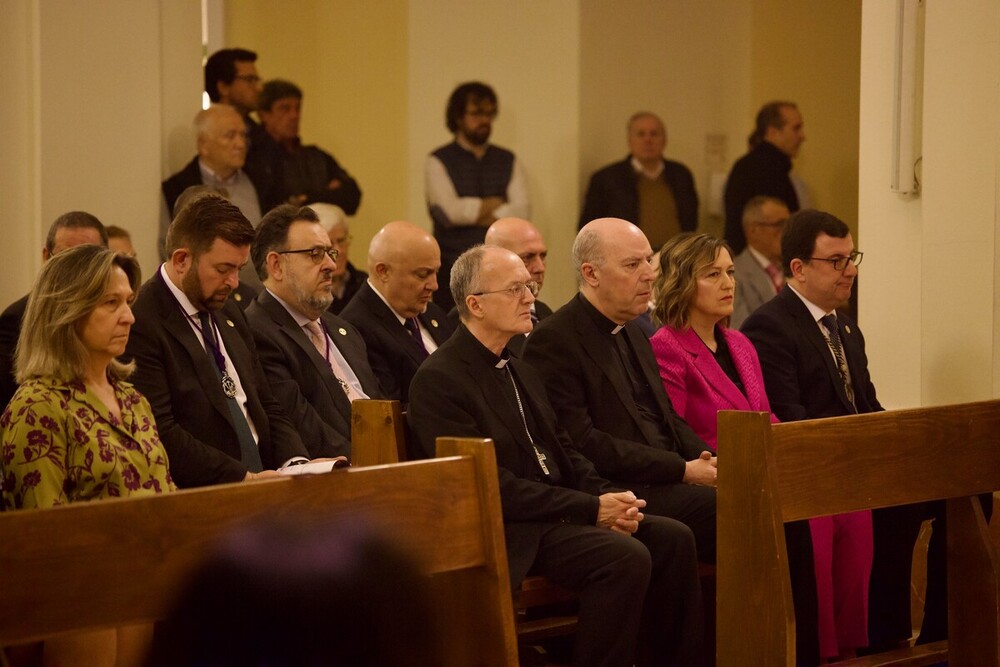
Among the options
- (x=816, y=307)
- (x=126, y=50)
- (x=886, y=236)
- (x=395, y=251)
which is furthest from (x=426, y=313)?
(x=126, y=50)

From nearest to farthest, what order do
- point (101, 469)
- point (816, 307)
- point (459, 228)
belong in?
1. point (101, 469)
2. point (816, 307)
3. point (459, 228)

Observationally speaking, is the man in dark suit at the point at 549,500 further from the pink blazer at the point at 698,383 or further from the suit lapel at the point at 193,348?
the pink blazer at the point at 698,383

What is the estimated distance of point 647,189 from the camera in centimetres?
852

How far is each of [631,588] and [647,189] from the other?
558cm

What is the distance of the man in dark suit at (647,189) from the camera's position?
331 inches

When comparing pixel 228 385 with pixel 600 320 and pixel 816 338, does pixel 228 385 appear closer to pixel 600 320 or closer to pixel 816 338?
pixel 600 320

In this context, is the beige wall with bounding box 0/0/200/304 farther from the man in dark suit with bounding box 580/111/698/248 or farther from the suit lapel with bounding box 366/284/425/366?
the man in dark suit with bounding box 580/111/698/248

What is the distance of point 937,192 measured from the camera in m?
5.04

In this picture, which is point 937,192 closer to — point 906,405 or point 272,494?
point 906,405

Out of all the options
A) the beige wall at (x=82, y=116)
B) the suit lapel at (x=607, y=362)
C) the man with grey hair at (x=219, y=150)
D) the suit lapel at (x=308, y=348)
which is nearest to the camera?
the suit lapel at (x=607, y=362)

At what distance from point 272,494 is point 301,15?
6.08 metres

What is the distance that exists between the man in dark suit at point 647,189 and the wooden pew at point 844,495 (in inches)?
190

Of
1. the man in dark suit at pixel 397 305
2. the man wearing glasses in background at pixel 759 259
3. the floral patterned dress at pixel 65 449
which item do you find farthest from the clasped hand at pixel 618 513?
the man wearing glasses in background at pixel 759 259

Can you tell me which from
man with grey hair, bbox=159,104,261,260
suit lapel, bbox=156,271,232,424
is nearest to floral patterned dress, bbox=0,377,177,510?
suit lapel, bbox=156,271,232,424
